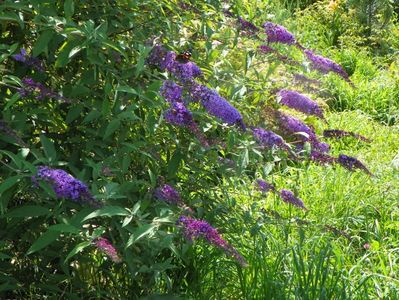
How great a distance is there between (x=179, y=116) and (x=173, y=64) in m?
0.26

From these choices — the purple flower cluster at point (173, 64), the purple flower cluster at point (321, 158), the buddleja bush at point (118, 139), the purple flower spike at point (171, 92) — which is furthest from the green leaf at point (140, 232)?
the purple flower cluster at point (321, 158)

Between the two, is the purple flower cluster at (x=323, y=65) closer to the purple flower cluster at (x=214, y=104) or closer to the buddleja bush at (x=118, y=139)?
the buddleja bush at (x=118, y=139)

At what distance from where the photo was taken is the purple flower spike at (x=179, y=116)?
2.10m

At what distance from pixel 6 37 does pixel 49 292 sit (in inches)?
38.4

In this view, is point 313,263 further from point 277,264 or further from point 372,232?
point 372,232

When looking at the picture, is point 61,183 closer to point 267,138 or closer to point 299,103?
point 267,138

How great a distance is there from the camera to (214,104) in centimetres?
219

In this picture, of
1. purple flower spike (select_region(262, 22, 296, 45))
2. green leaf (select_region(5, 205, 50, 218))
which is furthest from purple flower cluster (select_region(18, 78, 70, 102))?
purple flower spike (select_region(262, 22, 296, 45))

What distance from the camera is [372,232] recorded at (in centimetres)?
379

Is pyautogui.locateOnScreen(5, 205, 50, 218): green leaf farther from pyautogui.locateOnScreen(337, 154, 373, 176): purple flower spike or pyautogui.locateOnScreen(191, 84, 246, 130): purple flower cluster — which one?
pyautogui.locateOnScreen(337, 154, 373, 176): purple flower spike

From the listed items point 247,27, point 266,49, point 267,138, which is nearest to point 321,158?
point 267,138

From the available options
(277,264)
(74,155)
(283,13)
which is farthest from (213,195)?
(283,13)

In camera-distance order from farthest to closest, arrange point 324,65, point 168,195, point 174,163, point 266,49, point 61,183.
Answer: point 324,65, point 266,49, point 174,163, point 168,195, point 61,183

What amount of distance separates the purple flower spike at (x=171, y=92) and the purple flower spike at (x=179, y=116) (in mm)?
48
